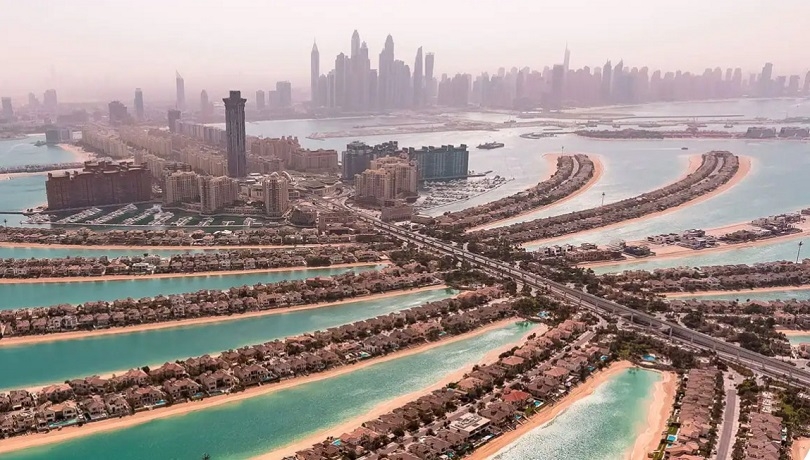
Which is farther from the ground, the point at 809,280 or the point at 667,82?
the point at 667,82

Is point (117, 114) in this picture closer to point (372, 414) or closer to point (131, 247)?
point (131, 247)

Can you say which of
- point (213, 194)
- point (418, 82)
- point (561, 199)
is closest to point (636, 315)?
point (561, 199)

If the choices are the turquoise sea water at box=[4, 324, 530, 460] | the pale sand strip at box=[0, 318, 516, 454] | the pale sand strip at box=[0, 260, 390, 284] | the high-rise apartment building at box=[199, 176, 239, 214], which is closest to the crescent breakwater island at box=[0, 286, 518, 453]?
the pale sand strip at box=[0, 318, 516, 454]

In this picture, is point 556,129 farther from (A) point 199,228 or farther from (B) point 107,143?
(A) point 199,228

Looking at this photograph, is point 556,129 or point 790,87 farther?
point 790,87

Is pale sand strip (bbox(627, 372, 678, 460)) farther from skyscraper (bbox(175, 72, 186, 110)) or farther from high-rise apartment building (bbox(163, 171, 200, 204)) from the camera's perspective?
skyscraper (bbox(175, 72, 186, 110))

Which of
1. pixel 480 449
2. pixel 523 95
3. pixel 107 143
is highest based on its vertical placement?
pixel 523 95

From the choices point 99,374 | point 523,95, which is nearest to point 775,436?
point 99,374

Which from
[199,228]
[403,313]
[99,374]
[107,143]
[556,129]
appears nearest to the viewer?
[99,374]
